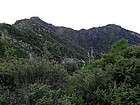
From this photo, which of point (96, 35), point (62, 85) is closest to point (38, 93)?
point (62, 85)

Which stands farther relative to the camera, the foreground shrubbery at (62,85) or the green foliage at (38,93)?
the foreground shrubbery at (62,85)

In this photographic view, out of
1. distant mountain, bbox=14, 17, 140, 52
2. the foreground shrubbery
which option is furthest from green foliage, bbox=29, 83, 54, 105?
distant mountain, bbox=14, 17, 140, 52

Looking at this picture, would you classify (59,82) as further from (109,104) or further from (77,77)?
(109,104)

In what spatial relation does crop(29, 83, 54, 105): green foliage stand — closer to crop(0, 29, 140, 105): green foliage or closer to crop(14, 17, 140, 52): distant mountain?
crop(0, 29, 140, 105): green foliage

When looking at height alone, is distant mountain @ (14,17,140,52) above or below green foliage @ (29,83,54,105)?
above

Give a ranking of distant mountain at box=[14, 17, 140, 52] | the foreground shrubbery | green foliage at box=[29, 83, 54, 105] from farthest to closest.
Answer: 1. distant mountain at box=[14, 17, 140, 52]
2. the foreground shrubbery
3. green foliage at box=[29, 83, 54, 105]

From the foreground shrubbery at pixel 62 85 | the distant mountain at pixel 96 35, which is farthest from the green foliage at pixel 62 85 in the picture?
the distant mountain at pixel 96 35

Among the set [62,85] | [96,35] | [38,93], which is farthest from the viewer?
[96,35]

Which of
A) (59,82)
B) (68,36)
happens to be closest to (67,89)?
(59,82)

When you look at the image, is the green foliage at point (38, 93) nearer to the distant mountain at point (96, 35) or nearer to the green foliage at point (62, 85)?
the green foliage at point (62, 85)

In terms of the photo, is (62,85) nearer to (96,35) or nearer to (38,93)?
(38,93)

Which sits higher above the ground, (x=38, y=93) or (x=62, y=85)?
(x=62, y=85)

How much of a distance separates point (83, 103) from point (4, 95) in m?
2.17

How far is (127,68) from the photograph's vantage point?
32.7 ft
